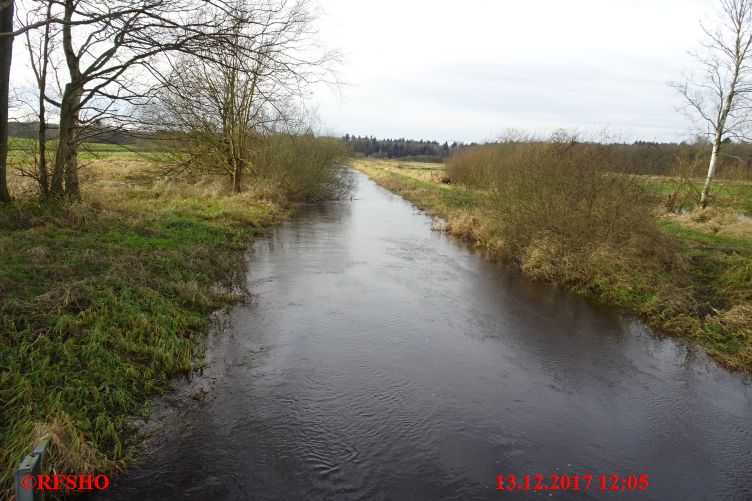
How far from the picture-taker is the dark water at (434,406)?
4438mm

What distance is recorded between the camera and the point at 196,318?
292 inches

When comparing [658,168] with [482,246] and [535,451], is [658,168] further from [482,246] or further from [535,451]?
[535,451]

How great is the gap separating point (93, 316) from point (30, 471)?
9.47 ft

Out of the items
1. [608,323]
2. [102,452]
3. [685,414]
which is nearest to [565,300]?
[608,323]

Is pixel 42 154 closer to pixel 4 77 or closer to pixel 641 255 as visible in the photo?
pixel 4 77

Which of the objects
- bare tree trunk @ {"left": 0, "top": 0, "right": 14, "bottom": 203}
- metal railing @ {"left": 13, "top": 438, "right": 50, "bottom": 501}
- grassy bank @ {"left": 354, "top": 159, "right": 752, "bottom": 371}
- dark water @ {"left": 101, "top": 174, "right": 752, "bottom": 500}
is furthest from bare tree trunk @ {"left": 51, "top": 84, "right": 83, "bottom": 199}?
grassy bank @ {"left": 354, "top": 159, "right": 752, "bottom": 371}

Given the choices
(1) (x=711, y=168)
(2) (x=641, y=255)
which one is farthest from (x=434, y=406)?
(1) (x=711, y=168)

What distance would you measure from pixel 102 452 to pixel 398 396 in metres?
3.32

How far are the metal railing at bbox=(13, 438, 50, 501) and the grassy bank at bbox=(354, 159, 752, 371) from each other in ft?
30.3

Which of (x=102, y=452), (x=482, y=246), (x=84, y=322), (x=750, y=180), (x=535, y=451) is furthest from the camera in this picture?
(x=750, y=180)

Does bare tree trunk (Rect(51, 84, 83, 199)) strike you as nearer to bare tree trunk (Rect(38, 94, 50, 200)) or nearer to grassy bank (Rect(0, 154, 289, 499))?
bare tree trunk (Rect(38, 94, 50, 200))

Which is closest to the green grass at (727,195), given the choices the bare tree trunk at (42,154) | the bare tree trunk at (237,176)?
the bare tree trunk at (237,176)

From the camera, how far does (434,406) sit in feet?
18.8

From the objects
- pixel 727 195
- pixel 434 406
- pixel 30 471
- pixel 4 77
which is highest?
pixel 4 77
